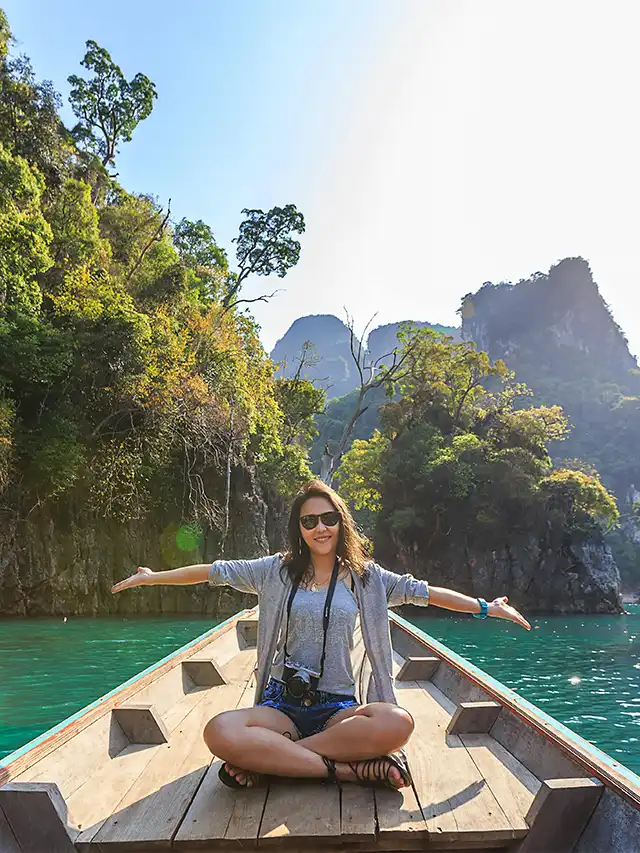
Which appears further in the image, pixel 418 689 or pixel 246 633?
pixel 246 633

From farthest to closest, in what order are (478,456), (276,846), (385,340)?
(385,340) → (478,456) → (276,846)

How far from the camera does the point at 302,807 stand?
1951 mm

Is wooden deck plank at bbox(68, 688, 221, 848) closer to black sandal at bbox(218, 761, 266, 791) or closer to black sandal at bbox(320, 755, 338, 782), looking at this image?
black sandal at bbox(218, 761, 266, 791)

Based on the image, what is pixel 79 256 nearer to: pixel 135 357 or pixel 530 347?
pixel 135 357

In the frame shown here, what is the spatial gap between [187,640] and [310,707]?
796cm

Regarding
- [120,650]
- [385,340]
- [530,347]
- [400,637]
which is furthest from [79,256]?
[385,340]

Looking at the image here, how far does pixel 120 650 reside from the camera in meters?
8.27

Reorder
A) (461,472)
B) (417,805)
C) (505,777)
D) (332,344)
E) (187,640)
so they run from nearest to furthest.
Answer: (417,805)
(505,777)
(187,640)
(461,472)
(332,344)

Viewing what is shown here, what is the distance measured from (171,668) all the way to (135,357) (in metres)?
9.93

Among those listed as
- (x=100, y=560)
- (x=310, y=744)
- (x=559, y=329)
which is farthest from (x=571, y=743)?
(x=559, y=329)

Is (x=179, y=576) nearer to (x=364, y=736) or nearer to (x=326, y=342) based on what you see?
(x=364, y=736)

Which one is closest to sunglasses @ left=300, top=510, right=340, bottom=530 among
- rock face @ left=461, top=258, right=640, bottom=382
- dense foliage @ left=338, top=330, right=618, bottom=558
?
dense foliage @ left=338, top=330, right=618, bottom=558

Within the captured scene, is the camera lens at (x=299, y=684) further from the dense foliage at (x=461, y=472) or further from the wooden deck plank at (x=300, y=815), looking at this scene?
the dense foliage at (x=461, y=472)

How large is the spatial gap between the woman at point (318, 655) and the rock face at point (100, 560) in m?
11.4
